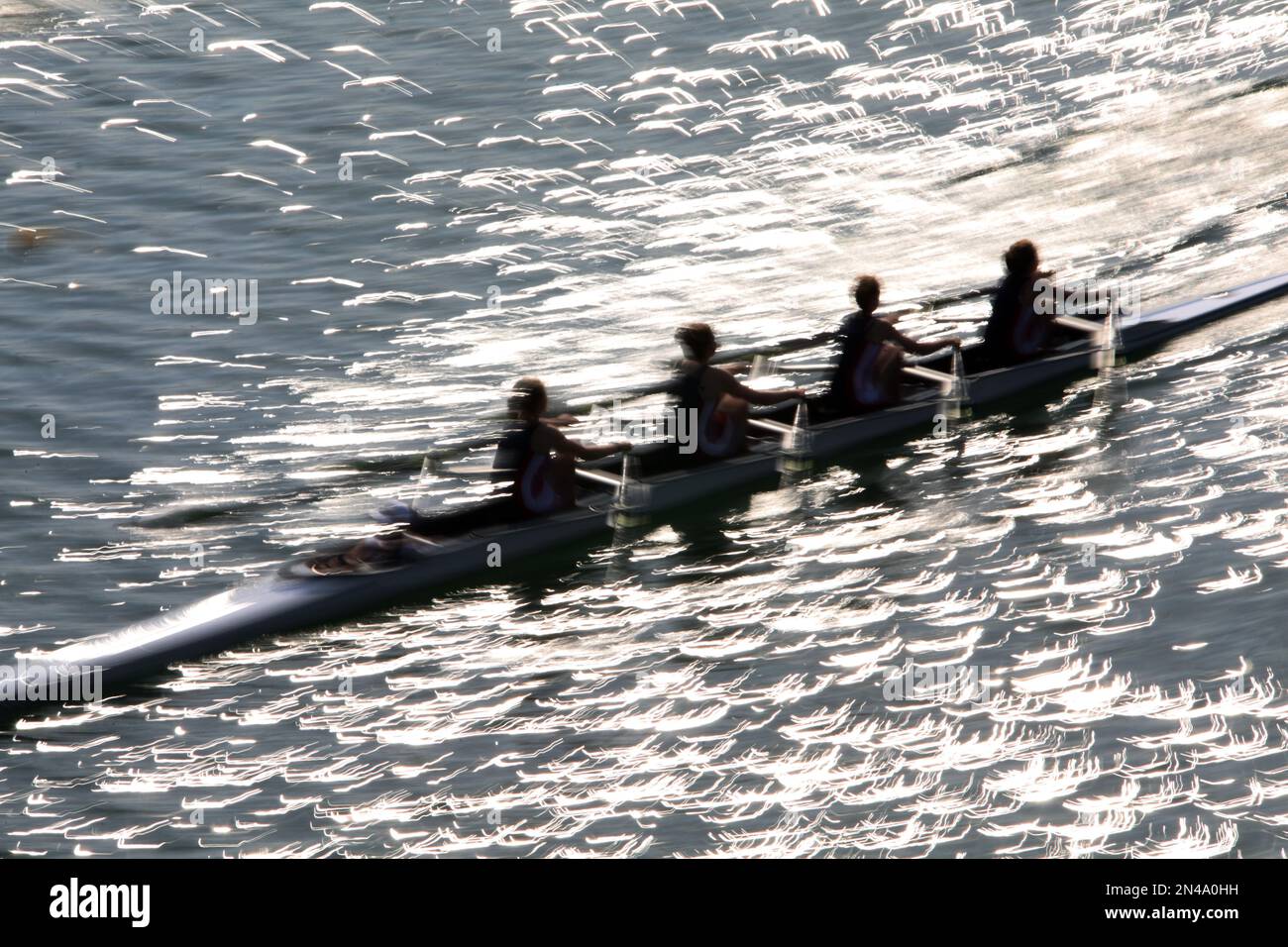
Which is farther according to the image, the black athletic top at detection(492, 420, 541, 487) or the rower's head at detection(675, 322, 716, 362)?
the rower's head at detection(675, 322, 716, 362)

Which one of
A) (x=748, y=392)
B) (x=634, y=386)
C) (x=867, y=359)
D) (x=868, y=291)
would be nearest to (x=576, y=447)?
(x=748, y=392)

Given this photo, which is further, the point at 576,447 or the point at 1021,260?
the point at 1021,260

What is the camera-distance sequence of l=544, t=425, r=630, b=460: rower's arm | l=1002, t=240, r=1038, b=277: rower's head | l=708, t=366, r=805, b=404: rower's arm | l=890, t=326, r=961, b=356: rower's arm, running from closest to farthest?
1. l=544, t=425, r=630, b=460: rower's arm
2. l=708, t=366, r=805, b=404: rower's arm
3. l=890, t=326, r=961, b=356: rower's arm
4. l=1002, t=240, r=1038, b=277: rower's head

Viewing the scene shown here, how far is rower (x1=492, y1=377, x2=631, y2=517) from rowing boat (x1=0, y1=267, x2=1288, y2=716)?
18 centimetres

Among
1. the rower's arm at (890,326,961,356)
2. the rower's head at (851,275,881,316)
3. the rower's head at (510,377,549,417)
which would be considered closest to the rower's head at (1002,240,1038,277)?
the rower's arm at (890,326,961,356)

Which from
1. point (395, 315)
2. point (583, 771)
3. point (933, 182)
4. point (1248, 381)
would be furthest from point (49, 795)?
point (933, 182)

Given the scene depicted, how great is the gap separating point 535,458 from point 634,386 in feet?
14.9

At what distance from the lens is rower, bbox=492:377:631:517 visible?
44.2 feet

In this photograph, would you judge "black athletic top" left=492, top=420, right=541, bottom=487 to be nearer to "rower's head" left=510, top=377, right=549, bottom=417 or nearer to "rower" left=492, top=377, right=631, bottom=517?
"rower" left=492, top=377, right=631, bottom=517

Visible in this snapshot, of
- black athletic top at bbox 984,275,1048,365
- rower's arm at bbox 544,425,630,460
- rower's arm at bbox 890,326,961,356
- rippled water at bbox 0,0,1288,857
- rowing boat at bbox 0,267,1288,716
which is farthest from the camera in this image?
black athletic top at bbox 984,275,1048,365

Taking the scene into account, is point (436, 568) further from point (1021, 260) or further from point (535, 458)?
point (1021, 260)

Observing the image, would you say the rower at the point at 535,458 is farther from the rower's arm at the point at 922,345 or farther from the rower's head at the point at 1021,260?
the rower's head at the point at 1021,260

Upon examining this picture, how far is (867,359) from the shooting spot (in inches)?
604

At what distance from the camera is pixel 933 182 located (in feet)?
76.6
